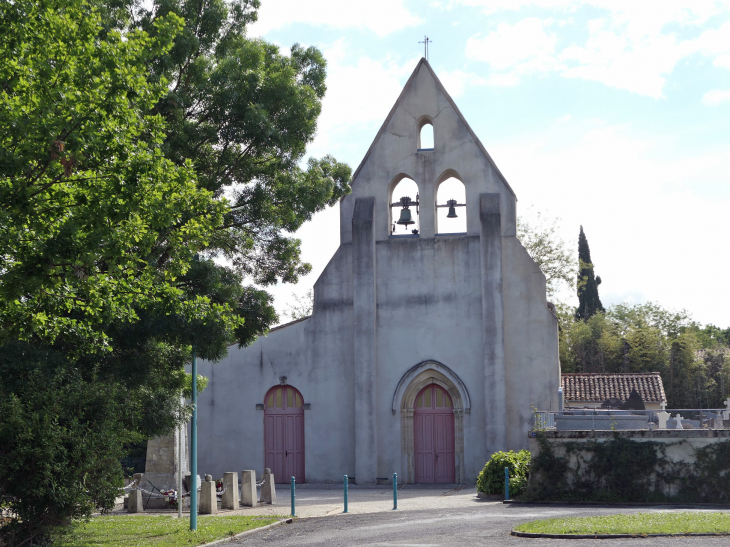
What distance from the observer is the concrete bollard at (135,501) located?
18.5m

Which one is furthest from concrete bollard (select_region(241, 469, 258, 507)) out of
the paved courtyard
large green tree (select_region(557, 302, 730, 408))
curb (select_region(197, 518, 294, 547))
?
large green tree (select_region(557, 302, 730, 408))

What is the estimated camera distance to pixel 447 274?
26.4 m

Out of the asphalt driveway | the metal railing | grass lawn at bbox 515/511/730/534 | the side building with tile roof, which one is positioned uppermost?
the side building with tile roof

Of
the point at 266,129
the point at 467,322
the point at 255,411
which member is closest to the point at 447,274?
the point at 467,322

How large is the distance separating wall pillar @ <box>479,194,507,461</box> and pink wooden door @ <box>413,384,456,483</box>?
143cm

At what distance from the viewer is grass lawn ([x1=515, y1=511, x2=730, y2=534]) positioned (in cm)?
1266

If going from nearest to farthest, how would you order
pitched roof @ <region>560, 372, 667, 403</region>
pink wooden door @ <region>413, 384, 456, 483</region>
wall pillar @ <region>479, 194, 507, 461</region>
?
wall pillar @ <region>479, 194, 507, 461</region>, pink wooden door @ <region>413, 384, 456, 483</region>, pitched roof @ <region>560, 372, 667, 403</region>

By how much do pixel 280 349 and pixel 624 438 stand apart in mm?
11708

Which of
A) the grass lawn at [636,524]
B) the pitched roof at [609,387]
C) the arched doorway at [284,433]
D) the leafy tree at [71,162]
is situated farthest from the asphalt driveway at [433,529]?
the pitched roof at [609,387]

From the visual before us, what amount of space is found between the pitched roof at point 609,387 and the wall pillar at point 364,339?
1037 cm

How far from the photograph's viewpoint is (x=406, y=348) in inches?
1029

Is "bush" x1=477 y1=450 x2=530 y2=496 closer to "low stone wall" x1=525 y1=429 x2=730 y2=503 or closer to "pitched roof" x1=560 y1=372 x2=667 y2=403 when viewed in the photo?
"low stone wall" x1=525 y1=429 x2=730 y2=503

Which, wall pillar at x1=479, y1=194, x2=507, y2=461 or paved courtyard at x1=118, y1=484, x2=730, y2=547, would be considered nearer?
paved courtyard at x1=118, y1=484, x2=730, y2=547

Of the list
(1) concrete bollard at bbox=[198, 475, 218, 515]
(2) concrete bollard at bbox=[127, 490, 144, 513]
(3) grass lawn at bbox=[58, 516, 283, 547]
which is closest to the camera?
(3) grass lawn at bbox=[58, 516, 283, 547]
